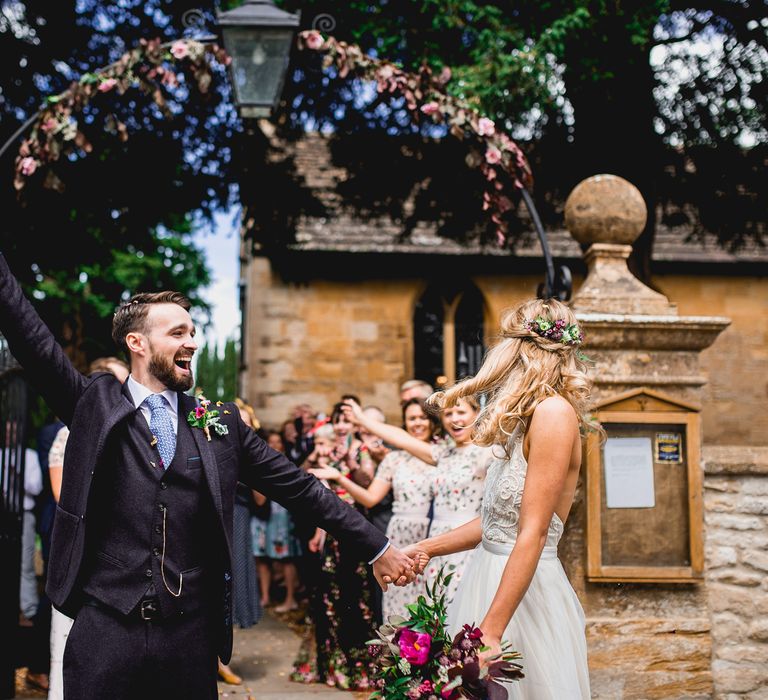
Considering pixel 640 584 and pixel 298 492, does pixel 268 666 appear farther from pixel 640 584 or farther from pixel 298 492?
pixel 298 492

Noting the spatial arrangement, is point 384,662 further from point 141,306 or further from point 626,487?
point 626,487

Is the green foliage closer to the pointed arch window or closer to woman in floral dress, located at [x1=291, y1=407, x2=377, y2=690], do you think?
woman in floral dress, located at [x1=291, y1=407, x2=377, y2=690]

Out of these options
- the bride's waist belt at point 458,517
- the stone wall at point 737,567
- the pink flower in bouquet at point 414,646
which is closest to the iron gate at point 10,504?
the bride's waist belt at point 458,517

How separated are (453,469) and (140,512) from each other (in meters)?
2.72

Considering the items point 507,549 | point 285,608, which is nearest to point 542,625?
point 507,549

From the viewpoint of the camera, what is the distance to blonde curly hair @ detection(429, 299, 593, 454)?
3.04 meters

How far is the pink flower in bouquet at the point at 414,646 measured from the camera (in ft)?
9.23

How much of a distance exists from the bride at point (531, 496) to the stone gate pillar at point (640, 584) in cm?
143

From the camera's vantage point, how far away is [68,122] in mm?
5969

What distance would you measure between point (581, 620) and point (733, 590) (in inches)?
77.9

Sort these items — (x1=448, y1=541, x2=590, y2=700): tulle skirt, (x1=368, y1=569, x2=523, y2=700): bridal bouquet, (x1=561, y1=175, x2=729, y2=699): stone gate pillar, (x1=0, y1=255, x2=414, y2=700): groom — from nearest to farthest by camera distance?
(x1=368, y1=569, x2=523, y2=700): bridal bouquet
(x1=0, y1=255, x2=414, y2=700): groom
(x1=448, y1=541, x2=590, y2=700): tulle skirt
(x1=561, y1=175, x2=729, y2=699): stone gate pillar

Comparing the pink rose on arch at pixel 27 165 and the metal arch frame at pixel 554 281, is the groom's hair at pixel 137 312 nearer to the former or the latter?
the metal arch frame at pixel 554 281

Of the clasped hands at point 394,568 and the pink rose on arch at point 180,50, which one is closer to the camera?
the clasped hands at point 394,568

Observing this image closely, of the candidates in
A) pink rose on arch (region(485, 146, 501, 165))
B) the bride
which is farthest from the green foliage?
the bride
